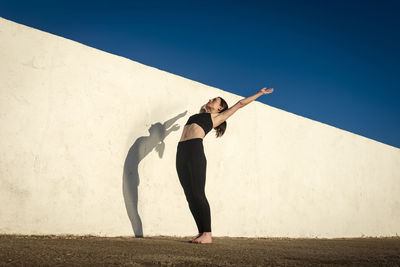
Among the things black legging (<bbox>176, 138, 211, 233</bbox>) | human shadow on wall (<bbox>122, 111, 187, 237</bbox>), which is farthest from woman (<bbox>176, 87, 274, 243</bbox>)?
human shadow on wall (<bbox>122, 111, 187, 237</bbox>)

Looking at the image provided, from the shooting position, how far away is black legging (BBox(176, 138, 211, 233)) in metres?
2.76

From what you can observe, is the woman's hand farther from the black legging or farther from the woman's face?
the black legging

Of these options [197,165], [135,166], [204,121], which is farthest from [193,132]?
[135,166]

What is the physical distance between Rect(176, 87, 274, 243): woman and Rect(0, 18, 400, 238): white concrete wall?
0.65 metres

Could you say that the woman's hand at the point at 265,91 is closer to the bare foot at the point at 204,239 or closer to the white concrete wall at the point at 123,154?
the white concrete wall at the point at 123,154

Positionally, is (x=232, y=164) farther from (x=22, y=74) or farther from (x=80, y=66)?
(x=22, y=74)

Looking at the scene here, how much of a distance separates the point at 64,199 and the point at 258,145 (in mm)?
2650

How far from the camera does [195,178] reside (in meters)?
2.81

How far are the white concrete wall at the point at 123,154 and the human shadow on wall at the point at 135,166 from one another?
0.4 inches

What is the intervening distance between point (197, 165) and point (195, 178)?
109 mm

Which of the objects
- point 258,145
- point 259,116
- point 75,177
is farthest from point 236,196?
point 75,177

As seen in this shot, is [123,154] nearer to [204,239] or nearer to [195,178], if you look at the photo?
[195,178]

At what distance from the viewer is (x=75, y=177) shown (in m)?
2.95

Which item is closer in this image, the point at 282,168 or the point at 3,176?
the point at 3,176
